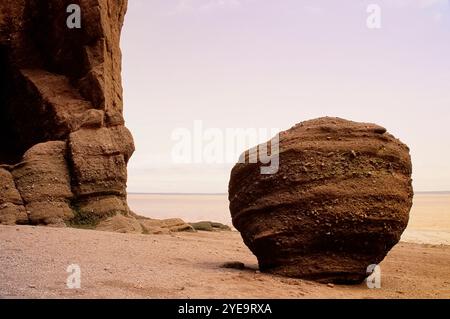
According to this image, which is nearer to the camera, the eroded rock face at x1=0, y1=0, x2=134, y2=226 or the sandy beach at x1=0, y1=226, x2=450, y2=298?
the sandy beach at x1=0, y1=226, x2=450, y2=298

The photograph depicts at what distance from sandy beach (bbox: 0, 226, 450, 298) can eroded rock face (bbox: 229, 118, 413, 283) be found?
0.31 meters

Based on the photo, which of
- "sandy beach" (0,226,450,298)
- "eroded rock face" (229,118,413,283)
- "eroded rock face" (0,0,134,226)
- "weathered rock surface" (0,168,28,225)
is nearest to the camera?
"sandy beach" (0,226,450,298)

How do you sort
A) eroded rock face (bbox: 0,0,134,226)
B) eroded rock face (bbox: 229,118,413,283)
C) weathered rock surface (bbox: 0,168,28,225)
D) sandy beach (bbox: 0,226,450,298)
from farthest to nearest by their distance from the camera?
eroded rock face (bbox: 0,0,134,226), weathered rock surface (bbox: 0,168,28,225), eroded rock face (bbox: 229,118,413,283), sandy beach (bbox: 0,226,450,298)

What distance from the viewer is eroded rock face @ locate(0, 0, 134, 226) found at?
1070 centimetres

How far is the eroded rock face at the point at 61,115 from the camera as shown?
1070 cm

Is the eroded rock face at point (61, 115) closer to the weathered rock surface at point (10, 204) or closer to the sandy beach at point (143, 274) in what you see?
the weathered rock surface at point (10, 204)

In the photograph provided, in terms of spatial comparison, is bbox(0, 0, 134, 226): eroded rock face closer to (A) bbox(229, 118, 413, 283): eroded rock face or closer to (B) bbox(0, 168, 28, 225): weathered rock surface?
(B) bbox(0, 168, 28, 225): weathered rock surface

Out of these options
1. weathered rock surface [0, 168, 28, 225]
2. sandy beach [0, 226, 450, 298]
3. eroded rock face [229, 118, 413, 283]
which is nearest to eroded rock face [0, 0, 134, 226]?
weathered rock surface [0, 168, 28, 225]

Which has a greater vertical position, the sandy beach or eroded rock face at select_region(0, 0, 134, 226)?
eroded rock face at select_region(0, 0, 134, 226)

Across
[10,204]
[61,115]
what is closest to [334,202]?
[10,204]

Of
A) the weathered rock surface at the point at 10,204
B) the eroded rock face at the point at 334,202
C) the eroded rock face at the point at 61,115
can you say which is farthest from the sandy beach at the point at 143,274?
the eroded rock face at the point at 61,115
